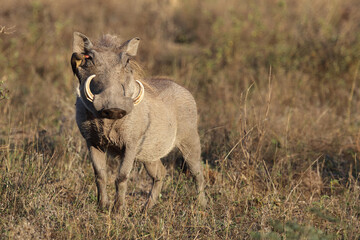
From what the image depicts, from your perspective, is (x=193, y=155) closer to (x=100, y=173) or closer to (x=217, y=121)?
(x=100, y=173)

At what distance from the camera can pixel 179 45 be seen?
29.9 ft

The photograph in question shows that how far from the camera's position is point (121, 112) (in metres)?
3.35

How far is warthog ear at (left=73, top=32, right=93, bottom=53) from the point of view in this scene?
12.1 feet

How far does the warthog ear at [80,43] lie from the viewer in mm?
3682

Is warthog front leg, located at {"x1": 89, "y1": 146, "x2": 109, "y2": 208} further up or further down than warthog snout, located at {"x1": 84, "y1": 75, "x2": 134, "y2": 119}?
further down

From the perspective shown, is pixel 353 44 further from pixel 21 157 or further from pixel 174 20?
pixel 21 157

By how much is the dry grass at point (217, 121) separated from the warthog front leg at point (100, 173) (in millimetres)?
170

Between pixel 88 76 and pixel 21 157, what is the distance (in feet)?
4.48

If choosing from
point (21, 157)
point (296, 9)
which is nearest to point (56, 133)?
point (21, 157)

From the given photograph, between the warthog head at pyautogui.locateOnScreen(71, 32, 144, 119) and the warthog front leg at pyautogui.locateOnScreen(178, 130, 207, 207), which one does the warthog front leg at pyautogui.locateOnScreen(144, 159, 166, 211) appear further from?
the warthog head at pyautogui.locateOnScreen(71, 32, 144, 119)

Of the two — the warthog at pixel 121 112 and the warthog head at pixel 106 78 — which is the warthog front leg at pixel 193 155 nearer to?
the warthog at pixel 121 112

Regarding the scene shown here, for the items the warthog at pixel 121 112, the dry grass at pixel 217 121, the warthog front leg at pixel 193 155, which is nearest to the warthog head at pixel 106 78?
the warthog at pixel 121 112

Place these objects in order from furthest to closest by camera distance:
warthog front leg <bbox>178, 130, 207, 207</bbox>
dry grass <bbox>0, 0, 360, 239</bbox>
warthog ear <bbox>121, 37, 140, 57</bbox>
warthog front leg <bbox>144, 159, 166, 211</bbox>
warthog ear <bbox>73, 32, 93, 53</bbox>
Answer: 1. warthog front leg <bbox>178, 130, 207, 207</bbox>
2. warthog front leg <bbox>144, 159, 166, 211</bbox>
3. warthog ear <bbox>121, 37, 140, 57</bbox>
4. warthog ear <bbox>73, 32, 93, 53</bbox>
5. dry grass <bbox>0, 0, 360, 239</bbox>

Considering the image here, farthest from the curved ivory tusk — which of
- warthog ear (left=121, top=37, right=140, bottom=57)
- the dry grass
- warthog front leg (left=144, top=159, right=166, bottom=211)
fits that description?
warthog front leg (left=144, top=159, right=166, bottom=211)
